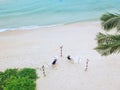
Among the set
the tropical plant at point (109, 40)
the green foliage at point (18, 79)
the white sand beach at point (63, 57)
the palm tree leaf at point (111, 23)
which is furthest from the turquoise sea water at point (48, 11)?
the tropical plant at point (109, 40)

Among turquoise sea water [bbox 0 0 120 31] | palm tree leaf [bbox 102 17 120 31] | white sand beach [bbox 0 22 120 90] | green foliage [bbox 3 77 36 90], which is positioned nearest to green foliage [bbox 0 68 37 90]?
green foliage [bbox 3 77 36 90]

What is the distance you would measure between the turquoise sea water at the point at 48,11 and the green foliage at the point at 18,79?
37.9 feet

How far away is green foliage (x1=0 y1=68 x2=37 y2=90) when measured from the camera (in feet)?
47.7

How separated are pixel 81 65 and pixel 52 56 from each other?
2.70 metres

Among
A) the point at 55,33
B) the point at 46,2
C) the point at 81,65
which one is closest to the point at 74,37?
the point at 55,33

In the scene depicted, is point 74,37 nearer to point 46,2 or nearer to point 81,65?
point 81,65

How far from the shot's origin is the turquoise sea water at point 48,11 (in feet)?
94.7

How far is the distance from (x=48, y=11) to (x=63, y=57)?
53.0ft

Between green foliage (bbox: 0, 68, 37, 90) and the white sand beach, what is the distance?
0.55 m

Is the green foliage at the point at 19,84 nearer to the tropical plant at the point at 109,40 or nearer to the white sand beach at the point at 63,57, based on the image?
the white sand beach at the point at 63,57

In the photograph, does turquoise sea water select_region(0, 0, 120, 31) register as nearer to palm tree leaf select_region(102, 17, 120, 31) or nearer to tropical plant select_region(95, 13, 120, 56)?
palm tree leaf select_region(102, 17, 120, 31)

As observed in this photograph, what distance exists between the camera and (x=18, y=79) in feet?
49.4

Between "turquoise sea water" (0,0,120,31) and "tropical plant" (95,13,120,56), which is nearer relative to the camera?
"tropical plant" (95,13,120,56)

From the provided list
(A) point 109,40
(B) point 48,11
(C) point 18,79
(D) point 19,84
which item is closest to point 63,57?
(C) point 18,79
